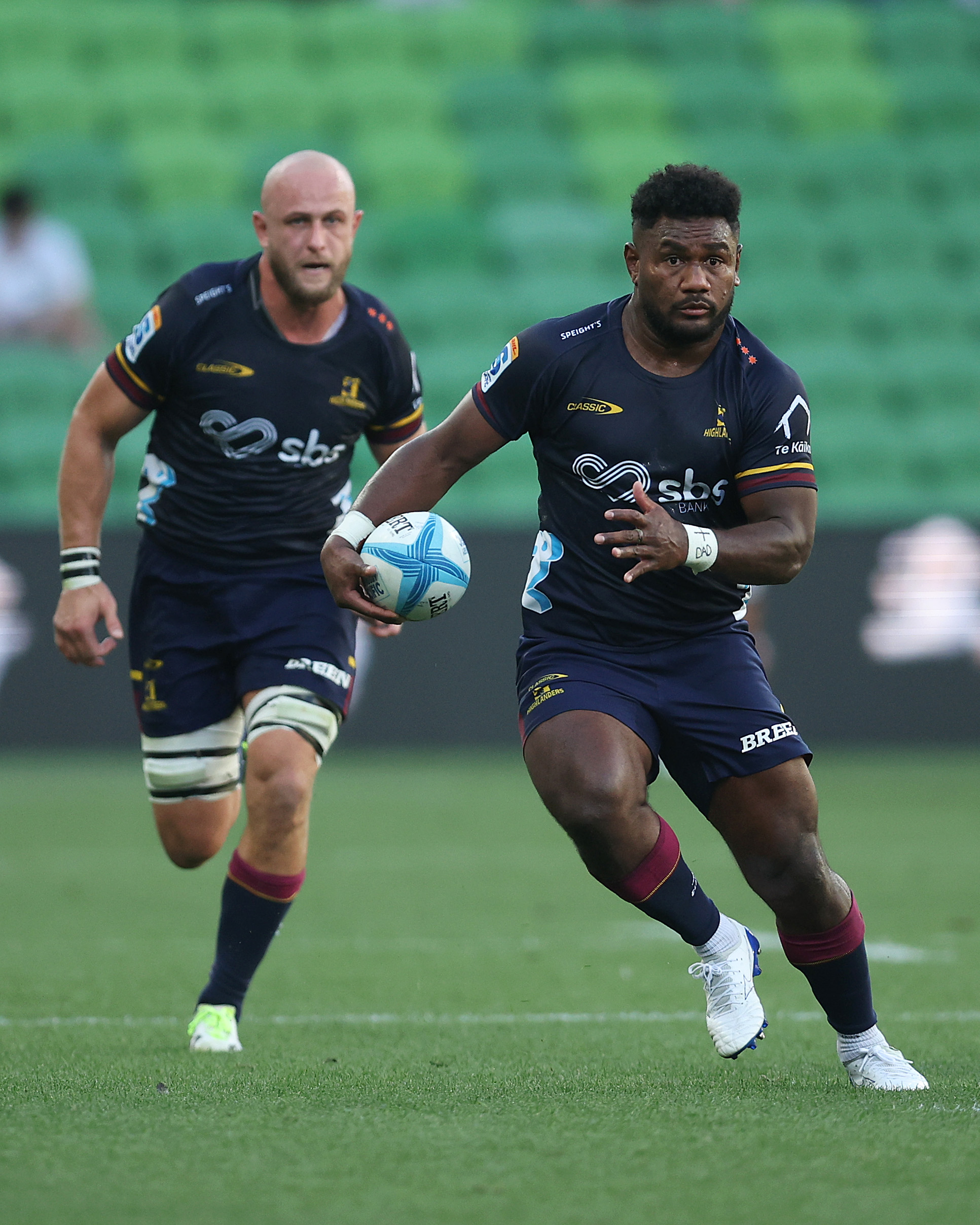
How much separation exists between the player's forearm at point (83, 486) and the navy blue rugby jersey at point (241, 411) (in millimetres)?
194

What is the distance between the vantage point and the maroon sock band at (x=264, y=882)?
17.6 ft

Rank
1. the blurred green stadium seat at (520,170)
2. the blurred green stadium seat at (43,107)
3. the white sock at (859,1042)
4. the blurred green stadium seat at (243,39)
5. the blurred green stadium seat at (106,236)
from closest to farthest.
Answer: the white sock at (859,1042)
the blurred green stadium seat at (106,236)
the blurred green stadium seat at (43,107)
the blurred green stadium seat at (520,170)
the blurred green stadium seat at (243,39)

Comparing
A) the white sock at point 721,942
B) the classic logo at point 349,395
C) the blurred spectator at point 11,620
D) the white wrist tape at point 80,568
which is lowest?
the blurred spectator at point 11,620

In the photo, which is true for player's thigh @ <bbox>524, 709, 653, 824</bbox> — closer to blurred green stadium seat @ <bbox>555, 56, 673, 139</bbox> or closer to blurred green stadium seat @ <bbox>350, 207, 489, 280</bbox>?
blurred green stadium seat @ <bbox>350, 207, 489, 280</bbox>

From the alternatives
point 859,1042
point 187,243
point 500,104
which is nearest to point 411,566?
point 859,1042

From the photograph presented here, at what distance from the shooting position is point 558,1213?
3.21 metres

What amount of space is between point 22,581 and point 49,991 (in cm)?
759

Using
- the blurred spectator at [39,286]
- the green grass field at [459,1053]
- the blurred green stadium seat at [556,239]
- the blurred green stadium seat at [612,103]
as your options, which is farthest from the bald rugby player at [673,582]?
the blurred green stadium seat at [612,103]

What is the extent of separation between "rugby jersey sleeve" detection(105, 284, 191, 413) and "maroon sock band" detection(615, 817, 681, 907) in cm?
226

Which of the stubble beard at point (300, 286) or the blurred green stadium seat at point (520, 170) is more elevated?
the stubble beard at point (300, 286)

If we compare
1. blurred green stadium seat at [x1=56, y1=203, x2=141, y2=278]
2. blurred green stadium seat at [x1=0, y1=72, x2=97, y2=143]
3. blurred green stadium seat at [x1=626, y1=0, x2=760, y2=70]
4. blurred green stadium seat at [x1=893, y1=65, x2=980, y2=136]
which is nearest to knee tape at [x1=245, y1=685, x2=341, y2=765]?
blurred green stadium seat at [x1=56, y1=203, x2=141, y2=278]

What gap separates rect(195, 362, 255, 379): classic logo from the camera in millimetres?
5668

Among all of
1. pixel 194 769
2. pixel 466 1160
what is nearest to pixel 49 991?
pixel 194 769

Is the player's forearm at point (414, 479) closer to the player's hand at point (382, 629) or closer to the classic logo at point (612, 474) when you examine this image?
the classic logo at point (612, 474)
